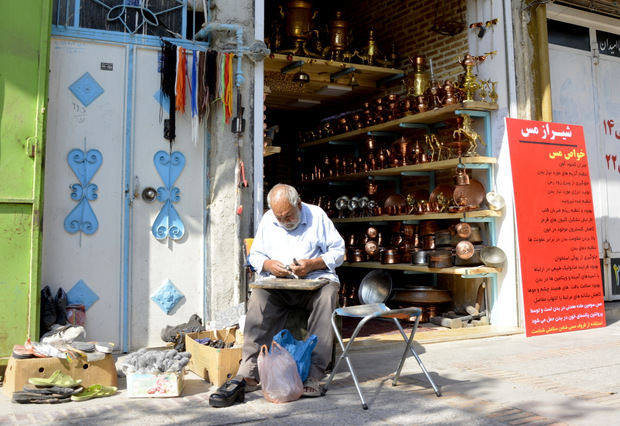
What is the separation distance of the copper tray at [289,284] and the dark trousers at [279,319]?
5.8 inches

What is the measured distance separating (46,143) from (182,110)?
117cm

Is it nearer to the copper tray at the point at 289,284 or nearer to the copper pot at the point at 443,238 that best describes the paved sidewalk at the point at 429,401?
the copper tray at the point at 289,284

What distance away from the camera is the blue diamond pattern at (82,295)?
5.09 metres

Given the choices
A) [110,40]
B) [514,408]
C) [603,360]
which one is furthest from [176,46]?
[603,360]

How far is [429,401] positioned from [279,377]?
960 millimetres

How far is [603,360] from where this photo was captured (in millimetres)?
5129


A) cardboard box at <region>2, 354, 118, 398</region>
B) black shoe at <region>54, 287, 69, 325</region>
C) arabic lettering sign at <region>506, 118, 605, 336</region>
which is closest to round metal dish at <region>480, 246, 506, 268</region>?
arabic lettering sign at <region>506, 118, 605, 336</region>

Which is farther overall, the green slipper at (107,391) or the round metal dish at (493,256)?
the round metal dish at (493,256)

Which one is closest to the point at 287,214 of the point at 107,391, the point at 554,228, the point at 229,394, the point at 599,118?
the point at 229,394

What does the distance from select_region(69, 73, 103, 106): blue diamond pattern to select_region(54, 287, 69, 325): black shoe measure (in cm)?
161

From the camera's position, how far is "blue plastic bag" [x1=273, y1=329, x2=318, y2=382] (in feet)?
13.3

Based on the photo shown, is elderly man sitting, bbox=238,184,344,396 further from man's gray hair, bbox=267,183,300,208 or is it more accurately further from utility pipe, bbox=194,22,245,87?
utility pipe, bbox=194,22,245,87

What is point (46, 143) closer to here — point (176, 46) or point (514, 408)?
point (176, 46)

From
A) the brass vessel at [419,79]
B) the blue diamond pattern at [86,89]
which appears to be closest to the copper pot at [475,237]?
the brass vessel at [419,79]
